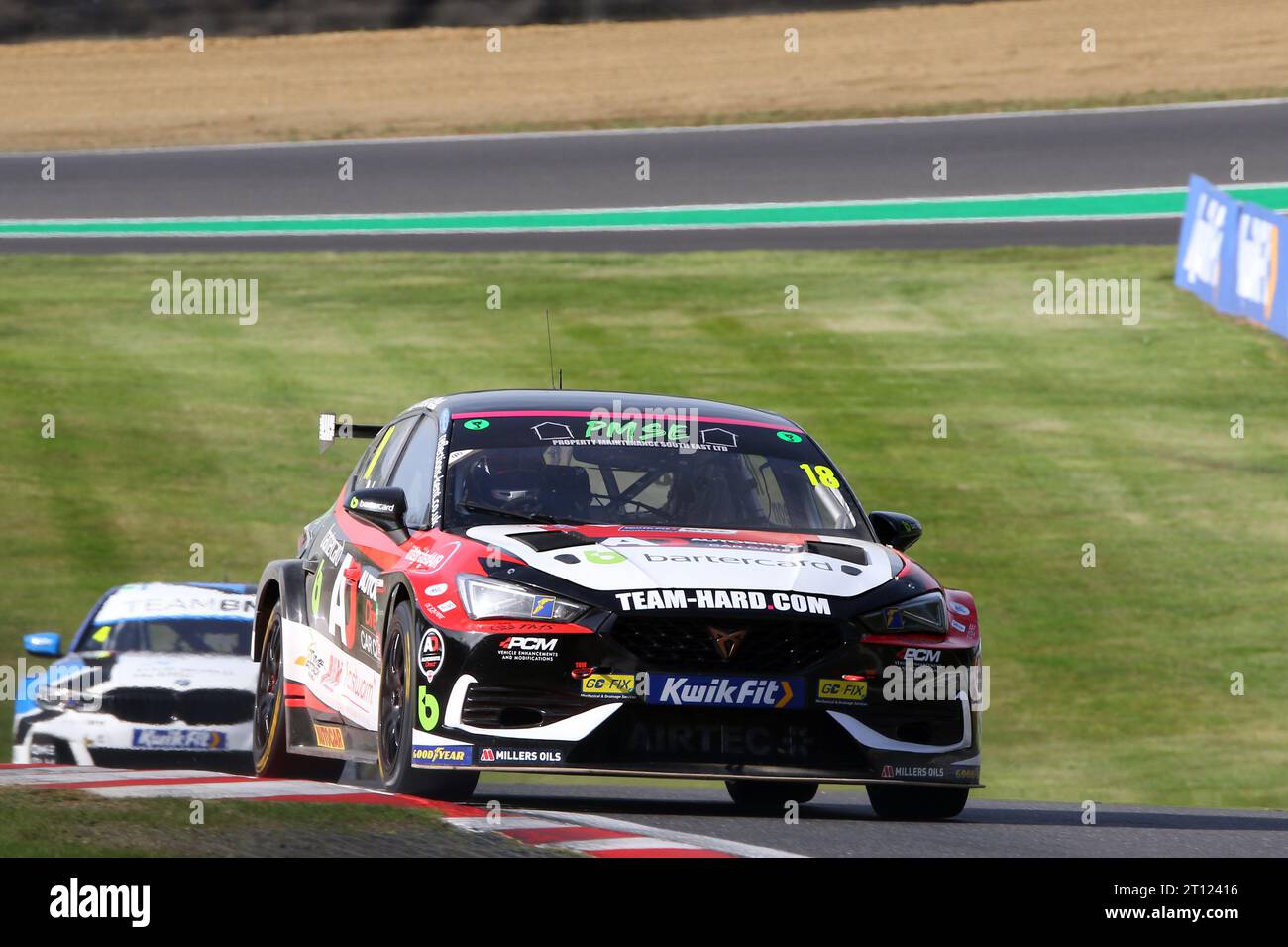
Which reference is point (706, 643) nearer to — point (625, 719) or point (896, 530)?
point (625, 719)

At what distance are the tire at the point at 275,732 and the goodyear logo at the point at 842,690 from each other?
267 centimetres

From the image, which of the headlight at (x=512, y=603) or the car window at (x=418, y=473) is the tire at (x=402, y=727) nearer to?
the headlight at (x=512, y=603)

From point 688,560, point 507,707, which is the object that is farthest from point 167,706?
point 688,560

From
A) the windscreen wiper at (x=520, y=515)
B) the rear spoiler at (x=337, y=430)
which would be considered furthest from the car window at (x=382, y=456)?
the windscreen wiper at (x=520, y=515)

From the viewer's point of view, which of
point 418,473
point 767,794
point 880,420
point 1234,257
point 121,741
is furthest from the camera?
point 1234,257

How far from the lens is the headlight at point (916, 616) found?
7.71 metres

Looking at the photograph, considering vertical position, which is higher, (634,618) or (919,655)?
(634,618)

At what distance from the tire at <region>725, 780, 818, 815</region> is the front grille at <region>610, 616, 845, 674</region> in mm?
2084

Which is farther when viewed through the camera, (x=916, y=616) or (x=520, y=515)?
(x=520, y=515)

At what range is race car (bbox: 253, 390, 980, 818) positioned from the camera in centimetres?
A: 740

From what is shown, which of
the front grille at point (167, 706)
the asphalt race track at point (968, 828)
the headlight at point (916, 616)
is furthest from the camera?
the front grille at point (167, 706)

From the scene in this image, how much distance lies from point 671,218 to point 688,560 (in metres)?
19.8

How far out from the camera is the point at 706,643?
7418 mm
